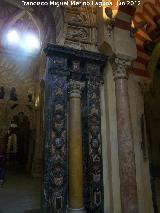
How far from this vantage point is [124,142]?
3537 mm

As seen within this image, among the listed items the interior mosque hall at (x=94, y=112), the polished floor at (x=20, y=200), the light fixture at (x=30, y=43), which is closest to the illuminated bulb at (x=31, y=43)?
the light fixture at (x=30, y=43)

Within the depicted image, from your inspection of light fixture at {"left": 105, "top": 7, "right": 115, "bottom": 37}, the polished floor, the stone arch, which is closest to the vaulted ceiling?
the polished floor

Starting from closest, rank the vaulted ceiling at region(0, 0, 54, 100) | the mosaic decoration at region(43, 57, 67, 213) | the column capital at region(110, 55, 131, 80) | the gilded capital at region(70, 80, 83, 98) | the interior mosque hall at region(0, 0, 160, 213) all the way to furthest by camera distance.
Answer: the mosaic decoration at region(43, 57, 67, 213) → the interior mosque hall at region(0, 0, 160, 213) → the gilded capital at region(70, 80, 83, 98) → the column capital at region(110, 55, 131, 80) → the vaulted ceiling at region(0, 0, 54, 100)

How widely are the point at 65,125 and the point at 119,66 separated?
60.2 inches

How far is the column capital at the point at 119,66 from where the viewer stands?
384 cm

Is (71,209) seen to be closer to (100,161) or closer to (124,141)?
(100,161)

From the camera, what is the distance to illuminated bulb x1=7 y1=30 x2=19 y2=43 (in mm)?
11273

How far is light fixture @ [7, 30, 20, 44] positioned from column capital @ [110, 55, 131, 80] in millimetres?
8899

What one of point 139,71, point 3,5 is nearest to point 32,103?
point 3,5

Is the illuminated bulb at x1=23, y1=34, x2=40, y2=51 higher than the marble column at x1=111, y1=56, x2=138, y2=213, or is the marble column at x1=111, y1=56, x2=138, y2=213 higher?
the illuminated bulb at x1=23, y1=34, x2=40, y2=51

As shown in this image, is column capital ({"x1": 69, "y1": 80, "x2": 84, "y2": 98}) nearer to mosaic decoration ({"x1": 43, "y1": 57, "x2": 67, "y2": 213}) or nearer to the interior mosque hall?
the interior mosque hall

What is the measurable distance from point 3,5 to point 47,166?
10459 mm

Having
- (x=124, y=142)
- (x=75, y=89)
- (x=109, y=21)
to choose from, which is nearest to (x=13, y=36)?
(x=109, y=21)

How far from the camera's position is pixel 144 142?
392cm
